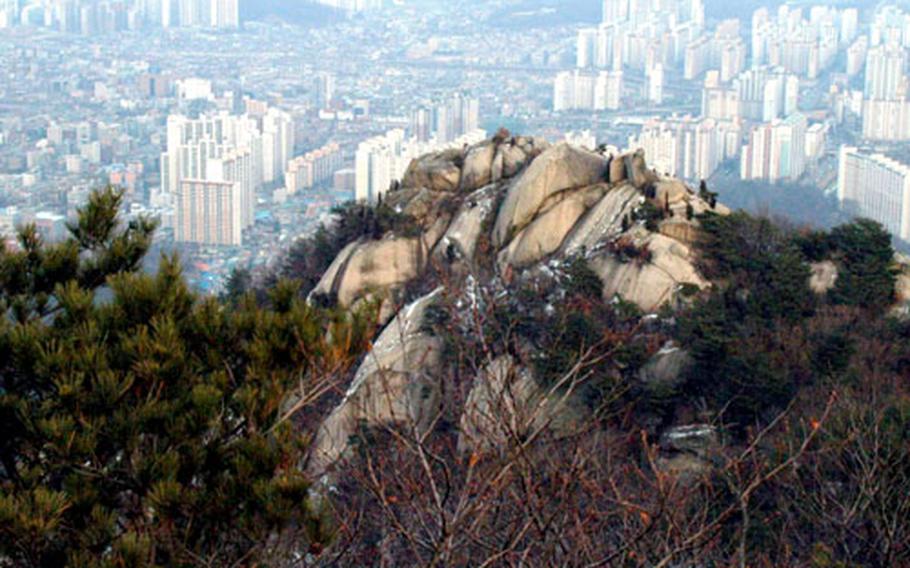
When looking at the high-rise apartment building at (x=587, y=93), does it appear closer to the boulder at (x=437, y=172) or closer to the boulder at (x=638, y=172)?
the boulder at (x=437, y=172)

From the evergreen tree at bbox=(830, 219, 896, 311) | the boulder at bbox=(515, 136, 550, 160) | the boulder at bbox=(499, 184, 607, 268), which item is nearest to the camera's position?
the evergreen tree at bbox=(830, 219, 896, 311)

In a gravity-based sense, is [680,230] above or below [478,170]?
below

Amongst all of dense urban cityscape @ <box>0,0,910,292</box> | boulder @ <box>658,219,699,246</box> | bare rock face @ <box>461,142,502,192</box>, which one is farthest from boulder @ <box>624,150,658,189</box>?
dense urban cityscape @ <box>0,0,910,292</box>

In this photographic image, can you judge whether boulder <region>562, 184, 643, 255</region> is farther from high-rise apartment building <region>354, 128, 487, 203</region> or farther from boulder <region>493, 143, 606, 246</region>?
high-rise apartment building <region>354, 128, 487, 203</region>

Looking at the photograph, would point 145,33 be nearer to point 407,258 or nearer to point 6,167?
point 6,167

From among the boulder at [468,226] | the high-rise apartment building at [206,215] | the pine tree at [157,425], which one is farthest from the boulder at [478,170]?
the high-rise apartment building at [206,215]

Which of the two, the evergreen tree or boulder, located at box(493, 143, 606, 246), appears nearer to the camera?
the evergreen tree

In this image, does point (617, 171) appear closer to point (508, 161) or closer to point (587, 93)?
point (508, 161)

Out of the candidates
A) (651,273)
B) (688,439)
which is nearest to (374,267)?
(651,273)
